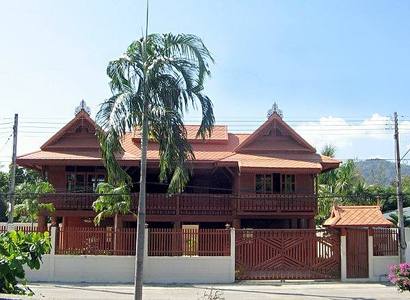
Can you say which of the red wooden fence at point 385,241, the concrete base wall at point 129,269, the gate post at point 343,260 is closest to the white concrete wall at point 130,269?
the concrete base wall at point 129,269

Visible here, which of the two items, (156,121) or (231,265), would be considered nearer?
(156,121)

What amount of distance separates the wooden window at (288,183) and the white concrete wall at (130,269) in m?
7.55

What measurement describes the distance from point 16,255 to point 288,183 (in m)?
21.5

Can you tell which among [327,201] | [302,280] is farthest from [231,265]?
[327,201]

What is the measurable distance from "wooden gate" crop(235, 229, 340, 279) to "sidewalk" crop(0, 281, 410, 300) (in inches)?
20.6

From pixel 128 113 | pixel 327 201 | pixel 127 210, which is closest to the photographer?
pixel 128 113

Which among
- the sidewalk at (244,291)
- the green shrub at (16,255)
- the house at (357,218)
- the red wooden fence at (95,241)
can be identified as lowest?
the sidewalk at (244,291)

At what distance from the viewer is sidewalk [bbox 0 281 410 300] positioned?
58.1ft

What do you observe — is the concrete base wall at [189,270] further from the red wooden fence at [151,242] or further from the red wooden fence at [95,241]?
the red wooden fence at [95,241]

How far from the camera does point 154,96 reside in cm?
1455

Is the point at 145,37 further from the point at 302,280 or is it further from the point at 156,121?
the point at 302,280

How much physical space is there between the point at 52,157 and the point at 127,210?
18.7 feet

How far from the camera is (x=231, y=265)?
845 inches

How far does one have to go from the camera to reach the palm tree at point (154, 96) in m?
14.4
